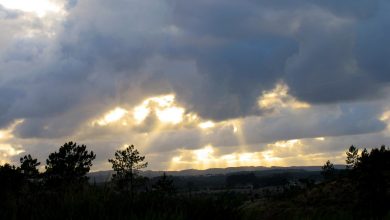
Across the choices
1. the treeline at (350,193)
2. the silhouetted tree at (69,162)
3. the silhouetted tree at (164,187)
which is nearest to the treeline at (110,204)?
the silhouetted tree at (164,187)

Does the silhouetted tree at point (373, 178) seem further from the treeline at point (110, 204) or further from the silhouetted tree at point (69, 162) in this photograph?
the silhouetted tree at point (69, 162)

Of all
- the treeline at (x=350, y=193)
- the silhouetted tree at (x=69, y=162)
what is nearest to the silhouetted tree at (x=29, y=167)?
the silhouetted tree at (x=69, y=162)

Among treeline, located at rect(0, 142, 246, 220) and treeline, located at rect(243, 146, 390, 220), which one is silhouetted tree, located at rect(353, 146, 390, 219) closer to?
treeline, located at rect(243, 146, 390, 220)

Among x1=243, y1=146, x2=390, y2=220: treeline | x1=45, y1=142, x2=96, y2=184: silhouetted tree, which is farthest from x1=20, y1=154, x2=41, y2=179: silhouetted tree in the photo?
x1=243, y1=146, x2=390, y2=220: treeline

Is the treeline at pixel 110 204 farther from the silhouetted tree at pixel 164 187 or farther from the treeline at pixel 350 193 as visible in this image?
the treeline at pixel 350 193

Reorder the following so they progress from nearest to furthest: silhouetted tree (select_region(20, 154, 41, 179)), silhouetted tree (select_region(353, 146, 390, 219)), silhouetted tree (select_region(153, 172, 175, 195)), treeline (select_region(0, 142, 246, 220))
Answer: treeline (select_region(0, 142, 246, 220))
silhouetted tree (select_region(153, 172, 175, 195))
silhouetted tree (select_region(353, 146, 390, 219))
silhouetted tree (select_region(20, 154, 41, 179))

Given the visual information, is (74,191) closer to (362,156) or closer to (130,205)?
(130,205)

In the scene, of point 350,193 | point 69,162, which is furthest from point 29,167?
point 350,193

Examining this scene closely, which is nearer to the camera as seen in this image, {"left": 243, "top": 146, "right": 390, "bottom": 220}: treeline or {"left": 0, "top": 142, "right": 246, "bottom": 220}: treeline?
{"left": 0, "top": 142, "right": 246, "bottom": 220}: treeline

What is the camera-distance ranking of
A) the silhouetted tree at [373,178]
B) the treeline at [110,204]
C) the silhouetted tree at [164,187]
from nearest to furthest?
1. the treeline at [110,204]
2. the silhouetted tree at [164,187]
3. the silhouetted tree at [373,178]

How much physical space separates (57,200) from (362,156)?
80.8 feet

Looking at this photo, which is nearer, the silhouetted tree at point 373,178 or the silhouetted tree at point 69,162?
the silhouetted tree at point 373,178

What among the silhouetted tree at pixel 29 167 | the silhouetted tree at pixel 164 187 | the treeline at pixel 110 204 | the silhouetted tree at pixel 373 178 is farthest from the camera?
the silhouetted tree at pixel 29 167

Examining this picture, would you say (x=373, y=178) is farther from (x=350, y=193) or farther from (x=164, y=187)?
(x=164, y=187)
